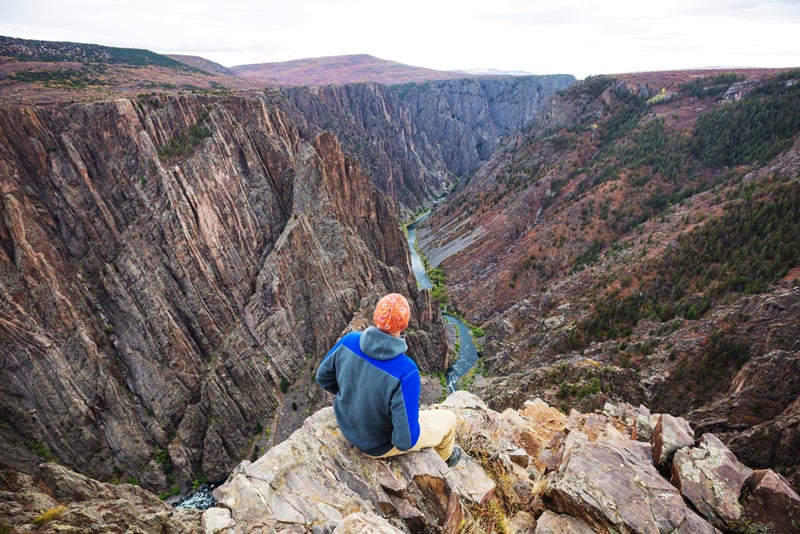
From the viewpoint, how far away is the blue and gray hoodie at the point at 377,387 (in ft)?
19.9

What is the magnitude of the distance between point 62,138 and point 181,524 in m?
42.8

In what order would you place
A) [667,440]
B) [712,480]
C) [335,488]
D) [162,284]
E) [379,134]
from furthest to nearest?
[379,134] < [162,284] < [667,440] < [712,480] < [335,488]

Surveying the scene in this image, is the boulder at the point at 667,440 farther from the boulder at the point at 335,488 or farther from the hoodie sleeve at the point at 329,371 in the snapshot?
the hoodie sleeve at the point at 329,371

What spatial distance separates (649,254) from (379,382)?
2019 inches

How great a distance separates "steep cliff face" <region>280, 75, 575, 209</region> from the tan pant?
331ft

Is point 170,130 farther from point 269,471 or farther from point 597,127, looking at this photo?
point 597,127

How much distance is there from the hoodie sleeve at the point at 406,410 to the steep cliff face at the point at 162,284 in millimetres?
33636

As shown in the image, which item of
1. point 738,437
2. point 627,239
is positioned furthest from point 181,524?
point 627,239

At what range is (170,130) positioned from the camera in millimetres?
41156

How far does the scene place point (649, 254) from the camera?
47.2m

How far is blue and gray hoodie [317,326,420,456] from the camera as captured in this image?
239 inches

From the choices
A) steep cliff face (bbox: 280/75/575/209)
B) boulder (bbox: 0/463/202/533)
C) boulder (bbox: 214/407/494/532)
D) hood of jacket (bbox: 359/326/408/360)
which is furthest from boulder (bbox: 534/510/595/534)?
steep cliff face (bbox: 280/75/575/209)

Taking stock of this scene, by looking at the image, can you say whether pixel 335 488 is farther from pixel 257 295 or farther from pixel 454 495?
pixel 257 295

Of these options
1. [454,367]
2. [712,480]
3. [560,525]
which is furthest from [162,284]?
[712,480]
